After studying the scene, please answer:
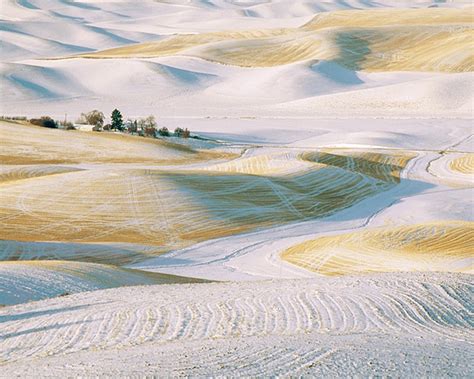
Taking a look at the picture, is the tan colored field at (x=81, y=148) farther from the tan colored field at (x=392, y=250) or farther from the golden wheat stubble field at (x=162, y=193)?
the tan colored field at (x=392, y=250)

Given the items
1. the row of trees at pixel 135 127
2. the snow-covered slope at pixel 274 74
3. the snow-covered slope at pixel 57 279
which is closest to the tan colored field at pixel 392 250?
the snow-covered slope at pixel 57 279

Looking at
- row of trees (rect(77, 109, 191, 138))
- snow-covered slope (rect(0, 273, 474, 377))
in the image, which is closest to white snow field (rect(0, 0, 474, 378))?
snow-covered slope (rect(0, 273, 474, 377))

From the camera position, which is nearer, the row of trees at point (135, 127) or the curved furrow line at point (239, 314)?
the curved furrow line at point (239, 314)

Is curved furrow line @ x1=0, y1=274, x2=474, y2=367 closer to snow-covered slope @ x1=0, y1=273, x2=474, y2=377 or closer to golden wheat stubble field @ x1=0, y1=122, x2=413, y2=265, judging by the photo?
snow-covered slope @ x1=0, y1=273, x2=474, y2=377

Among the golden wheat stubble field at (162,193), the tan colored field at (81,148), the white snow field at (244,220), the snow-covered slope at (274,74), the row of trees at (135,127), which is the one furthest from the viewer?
the snow-covered slope at (274,74)

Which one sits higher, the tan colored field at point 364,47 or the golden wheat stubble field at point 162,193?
the tan colored field at point 364,47
